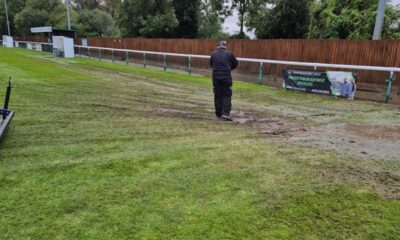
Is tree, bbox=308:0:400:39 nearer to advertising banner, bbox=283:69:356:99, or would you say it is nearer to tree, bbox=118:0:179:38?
advertising banner, bbox=283:69:356:99

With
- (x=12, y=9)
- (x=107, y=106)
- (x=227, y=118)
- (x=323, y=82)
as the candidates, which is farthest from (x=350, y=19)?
(x=12, y=9)

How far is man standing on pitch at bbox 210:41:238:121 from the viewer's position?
8.36 meters

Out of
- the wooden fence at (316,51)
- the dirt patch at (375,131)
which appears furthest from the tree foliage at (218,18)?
the dirt patch at (375,131)

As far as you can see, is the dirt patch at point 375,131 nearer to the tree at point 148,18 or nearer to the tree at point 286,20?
the tree at point 286,20

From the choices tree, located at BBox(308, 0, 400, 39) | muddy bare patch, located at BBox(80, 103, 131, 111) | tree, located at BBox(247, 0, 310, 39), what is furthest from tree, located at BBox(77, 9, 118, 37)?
muddy bare patch, located at BBox(80, 103, 131, 111)

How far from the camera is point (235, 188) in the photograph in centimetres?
423

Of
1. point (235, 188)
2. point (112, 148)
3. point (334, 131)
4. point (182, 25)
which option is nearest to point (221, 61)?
point (334, 131)

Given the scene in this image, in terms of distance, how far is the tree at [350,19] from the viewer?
1809 cm

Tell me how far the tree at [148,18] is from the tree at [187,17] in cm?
95

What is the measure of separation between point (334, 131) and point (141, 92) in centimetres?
675

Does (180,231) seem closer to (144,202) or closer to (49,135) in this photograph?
(144,202)

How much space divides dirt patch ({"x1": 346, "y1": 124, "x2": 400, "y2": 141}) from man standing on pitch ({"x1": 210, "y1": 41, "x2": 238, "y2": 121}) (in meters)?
2.74

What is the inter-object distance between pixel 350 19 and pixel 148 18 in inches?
897

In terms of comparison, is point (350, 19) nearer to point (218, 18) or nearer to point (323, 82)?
point (323, 82)
